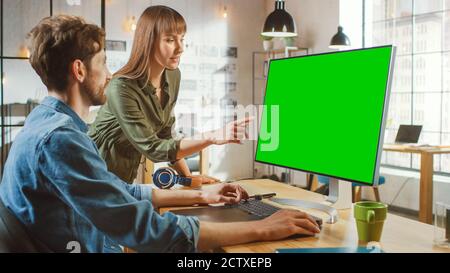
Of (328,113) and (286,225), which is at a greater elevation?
(328,113)

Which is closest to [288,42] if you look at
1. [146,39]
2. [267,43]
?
[267,43]

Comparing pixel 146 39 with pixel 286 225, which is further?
pixel 146 39

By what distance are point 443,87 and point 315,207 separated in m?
3.55

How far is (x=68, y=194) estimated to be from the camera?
91 cm

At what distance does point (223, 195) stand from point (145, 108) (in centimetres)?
52

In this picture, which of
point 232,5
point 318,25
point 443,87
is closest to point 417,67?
point 443,87

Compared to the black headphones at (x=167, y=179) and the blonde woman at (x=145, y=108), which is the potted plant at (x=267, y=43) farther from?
the black headphones at (x=167, y=179)

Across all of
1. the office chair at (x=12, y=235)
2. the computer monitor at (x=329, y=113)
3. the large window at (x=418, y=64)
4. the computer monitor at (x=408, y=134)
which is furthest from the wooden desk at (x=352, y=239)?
the large window at (x=418, y=64)

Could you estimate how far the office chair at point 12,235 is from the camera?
2.77 feet

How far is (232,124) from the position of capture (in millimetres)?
1563

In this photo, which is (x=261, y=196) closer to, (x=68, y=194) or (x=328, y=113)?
(x=328, y=113)

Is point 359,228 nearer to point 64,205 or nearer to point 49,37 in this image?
point 64,205

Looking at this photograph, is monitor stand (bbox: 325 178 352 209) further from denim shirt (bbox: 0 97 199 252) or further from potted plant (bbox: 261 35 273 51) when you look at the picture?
potted plant (bbox: 261 35 273 51)

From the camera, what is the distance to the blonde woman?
168cm
